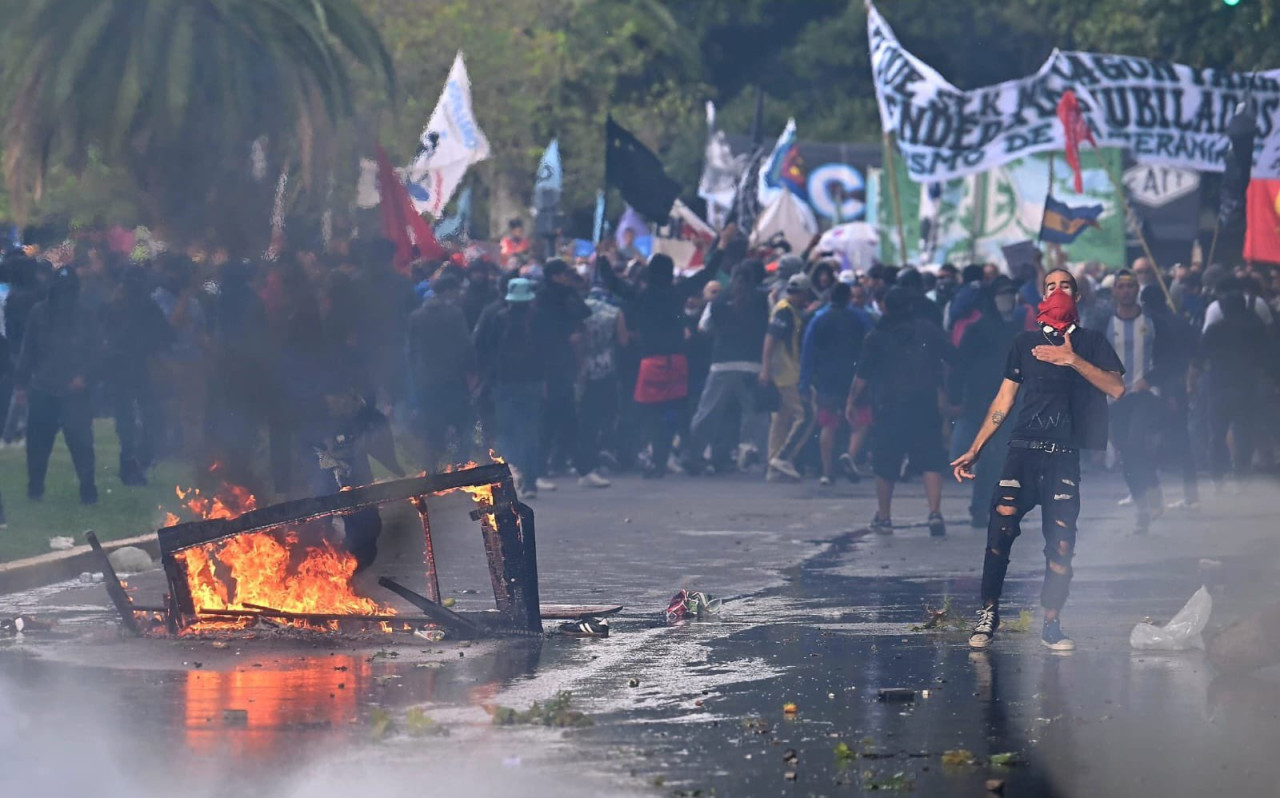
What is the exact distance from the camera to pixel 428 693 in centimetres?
830

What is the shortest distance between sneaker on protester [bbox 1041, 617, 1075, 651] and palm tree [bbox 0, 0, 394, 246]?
16.6 meters

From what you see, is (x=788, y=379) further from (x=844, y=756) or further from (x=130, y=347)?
(x=844, y=756)

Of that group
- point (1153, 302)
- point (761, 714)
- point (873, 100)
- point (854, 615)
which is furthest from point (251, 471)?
point (873, 100)

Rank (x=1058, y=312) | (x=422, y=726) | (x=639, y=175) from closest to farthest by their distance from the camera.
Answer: (x=422, y=726) → (x=1058, y=312) → (x=639, y=175)

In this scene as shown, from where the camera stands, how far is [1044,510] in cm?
985

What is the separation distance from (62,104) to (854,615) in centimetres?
1699

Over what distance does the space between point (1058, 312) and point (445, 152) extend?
17135 millimetres

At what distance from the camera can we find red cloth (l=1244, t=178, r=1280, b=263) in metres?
22.1

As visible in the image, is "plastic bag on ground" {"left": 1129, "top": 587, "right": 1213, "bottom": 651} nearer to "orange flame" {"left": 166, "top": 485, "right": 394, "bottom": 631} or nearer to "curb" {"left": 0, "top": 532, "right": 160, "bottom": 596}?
"orange flame" {"left": 166, "top": 485, "right": 394, "bottom": 631}

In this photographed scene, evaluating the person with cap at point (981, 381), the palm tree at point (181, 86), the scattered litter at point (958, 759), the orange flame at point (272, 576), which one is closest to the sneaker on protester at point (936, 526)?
the person with cap at point (981, 381)

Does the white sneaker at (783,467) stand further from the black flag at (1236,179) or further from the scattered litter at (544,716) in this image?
the scattered litter at (544,716)

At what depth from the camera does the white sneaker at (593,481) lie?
19156mm

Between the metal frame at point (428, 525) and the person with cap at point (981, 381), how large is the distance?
5.73 metres

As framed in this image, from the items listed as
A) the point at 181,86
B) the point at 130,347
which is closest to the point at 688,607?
the point at 130,347
